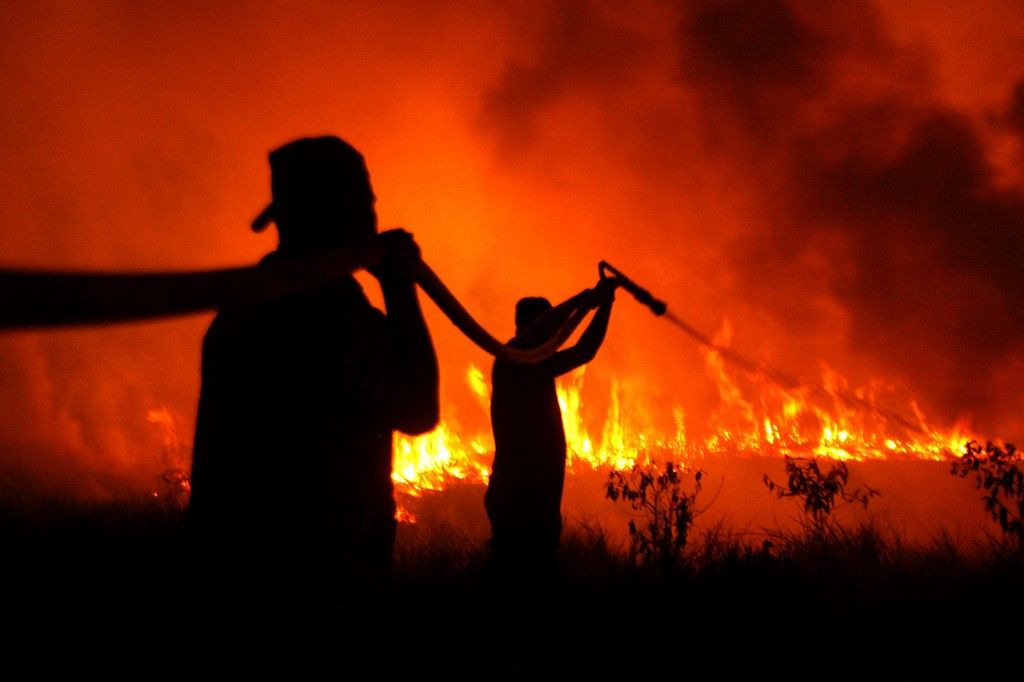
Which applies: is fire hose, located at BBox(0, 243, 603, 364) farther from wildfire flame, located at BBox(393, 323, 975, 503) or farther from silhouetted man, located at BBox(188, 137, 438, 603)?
wildfire flame, located at BBox(393, 323, 975, 503)

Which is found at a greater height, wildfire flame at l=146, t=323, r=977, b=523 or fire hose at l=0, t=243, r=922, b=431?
wildfire flame at l=146, t=323, r=977, b=523

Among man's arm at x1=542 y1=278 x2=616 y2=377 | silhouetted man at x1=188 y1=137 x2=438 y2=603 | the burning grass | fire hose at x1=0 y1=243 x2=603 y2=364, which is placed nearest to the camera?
fire hose at x1=0 y1=243 x2=603 y2=364

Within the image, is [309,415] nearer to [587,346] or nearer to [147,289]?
[147,289]

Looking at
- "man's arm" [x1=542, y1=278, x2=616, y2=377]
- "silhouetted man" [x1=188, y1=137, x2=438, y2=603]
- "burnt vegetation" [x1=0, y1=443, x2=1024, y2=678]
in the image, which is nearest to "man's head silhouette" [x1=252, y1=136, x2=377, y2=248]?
"silhouetted man" [x1=188, y1=137, x2=438, y2=603]

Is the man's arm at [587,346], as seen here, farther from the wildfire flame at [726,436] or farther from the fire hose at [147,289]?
the wildfire flame at [726,436]

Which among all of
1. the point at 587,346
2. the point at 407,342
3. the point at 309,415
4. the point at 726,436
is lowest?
the point at 309,415

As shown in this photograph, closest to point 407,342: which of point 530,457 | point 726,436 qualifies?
point 530,457

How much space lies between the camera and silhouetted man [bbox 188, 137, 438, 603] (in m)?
1.84

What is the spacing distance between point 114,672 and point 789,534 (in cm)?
660

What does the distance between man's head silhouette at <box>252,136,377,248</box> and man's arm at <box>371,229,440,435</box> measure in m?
0.12

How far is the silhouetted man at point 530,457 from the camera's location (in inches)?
203

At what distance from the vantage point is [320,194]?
2.05m

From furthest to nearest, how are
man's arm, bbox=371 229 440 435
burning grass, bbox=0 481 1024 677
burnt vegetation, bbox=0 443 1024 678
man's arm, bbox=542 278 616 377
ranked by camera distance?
1. man's arm, bbox=542 278 616 377
2. burning grass, bbox=0 481 1024 677
3. burnt vegetation, bbox=0 443 1024 678
4. man's arm, bbox=371 229 440 435

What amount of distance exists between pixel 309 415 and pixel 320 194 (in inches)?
27.4
